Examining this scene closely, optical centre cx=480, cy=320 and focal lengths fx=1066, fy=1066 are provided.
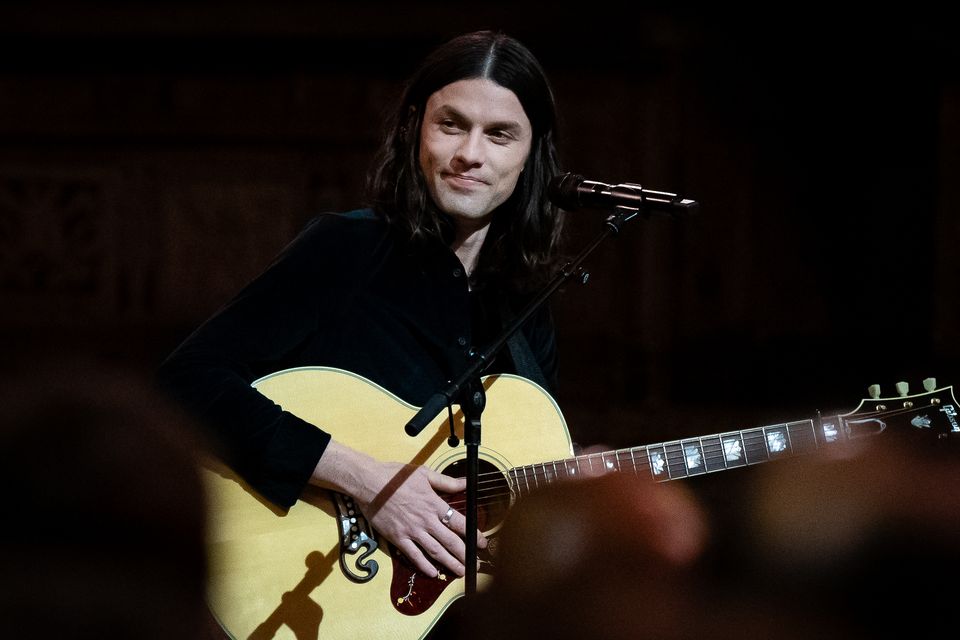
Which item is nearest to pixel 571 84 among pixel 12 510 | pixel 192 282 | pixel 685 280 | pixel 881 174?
pixel 685 280

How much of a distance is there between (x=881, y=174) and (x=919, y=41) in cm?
74

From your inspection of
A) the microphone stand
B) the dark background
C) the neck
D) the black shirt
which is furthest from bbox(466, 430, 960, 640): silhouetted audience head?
the dark background

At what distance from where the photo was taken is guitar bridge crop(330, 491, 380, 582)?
2557 mm

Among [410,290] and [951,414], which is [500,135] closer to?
[410,290]

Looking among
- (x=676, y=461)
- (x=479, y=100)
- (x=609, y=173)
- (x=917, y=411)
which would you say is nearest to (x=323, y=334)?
(x=479, y=100)

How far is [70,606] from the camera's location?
918mm

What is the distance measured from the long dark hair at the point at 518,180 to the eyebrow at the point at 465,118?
65 mm

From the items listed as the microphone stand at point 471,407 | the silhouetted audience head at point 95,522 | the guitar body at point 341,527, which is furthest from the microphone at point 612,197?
the silhouetted audience head at point 95,522

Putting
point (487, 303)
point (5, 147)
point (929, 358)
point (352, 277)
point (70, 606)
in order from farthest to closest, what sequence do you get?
point (5, 147) → point (929, 358) → point (487, 303) → point (352, 277) → point (70, 606)

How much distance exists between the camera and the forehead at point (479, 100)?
2832 millimetres

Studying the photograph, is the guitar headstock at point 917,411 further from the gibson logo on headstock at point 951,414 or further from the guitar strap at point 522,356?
the guitar strap at point 522,356

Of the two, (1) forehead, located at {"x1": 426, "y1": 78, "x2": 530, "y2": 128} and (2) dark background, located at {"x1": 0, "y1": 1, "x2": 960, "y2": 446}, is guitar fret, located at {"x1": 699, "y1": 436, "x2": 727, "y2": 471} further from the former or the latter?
(2) dark background, located at {"x1": 0, "y1": 1, "x2": 960, "y2": 446}

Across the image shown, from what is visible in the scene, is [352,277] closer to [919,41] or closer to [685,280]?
[685,280]

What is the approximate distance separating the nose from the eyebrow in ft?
0.12
